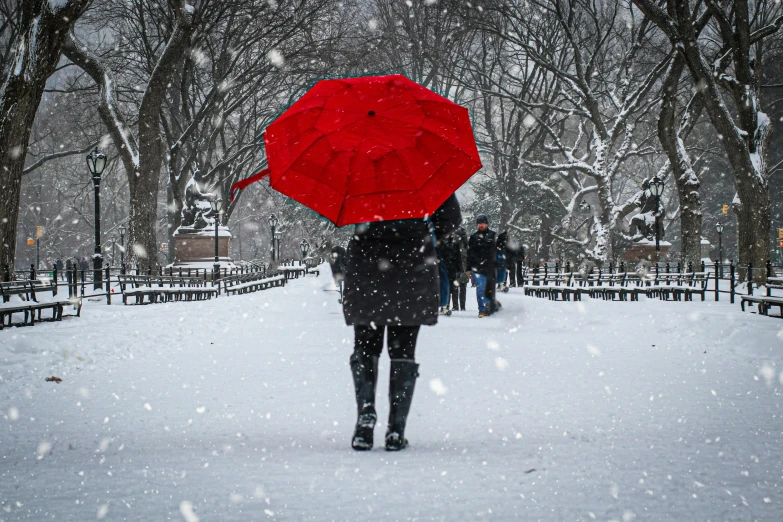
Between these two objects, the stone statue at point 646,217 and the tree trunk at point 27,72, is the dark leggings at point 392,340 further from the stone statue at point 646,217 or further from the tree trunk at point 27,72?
the stone statue at point 646,217

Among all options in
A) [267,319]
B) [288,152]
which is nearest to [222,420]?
[288,152]

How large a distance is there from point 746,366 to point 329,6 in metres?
21.2

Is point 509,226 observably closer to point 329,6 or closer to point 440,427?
point 329,6

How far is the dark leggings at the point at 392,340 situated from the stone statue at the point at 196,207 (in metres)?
24.7

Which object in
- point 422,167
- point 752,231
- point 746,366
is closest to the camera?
point 422,167

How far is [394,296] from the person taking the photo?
164 inches

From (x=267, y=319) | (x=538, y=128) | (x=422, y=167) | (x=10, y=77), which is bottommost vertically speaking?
(x=267, y=319)

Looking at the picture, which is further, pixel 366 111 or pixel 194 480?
pixel 366 111

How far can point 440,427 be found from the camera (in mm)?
4883

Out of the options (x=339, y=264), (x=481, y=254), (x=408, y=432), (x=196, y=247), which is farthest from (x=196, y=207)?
(x=408, y=432)

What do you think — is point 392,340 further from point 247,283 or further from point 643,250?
point 643,250

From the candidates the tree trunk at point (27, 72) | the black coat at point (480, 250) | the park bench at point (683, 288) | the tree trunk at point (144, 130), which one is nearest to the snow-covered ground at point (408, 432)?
the black coat at point (480, 250)

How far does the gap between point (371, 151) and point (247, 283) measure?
21.0 m

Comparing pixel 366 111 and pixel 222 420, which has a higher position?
pixel 366 111
